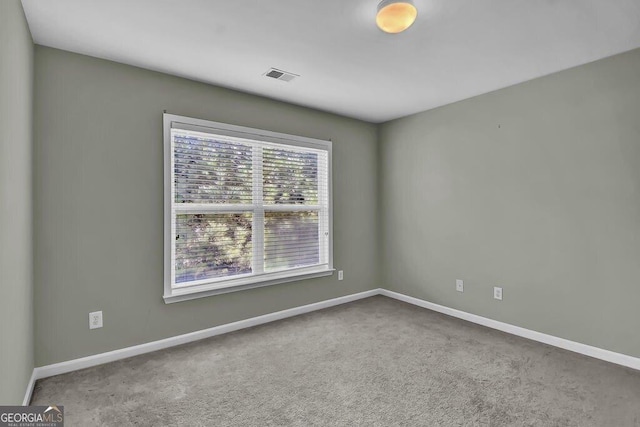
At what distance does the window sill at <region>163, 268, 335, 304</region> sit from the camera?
9.44 ft

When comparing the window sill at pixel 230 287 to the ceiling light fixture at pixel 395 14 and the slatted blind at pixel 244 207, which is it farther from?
the ceiling light fixture at pixel 395 14

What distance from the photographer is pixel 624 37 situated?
2.28 meters

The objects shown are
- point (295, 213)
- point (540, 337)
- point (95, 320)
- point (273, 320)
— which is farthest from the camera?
point (295, 213)

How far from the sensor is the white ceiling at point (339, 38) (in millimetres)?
1945

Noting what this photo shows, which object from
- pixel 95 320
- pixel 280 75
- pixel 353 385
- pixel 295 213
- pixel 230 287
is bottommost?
pixel 353 385

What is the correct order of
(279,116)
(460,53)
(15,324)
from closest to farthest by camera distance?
1. (15,324)
2. (460,53)
3. (279,116)

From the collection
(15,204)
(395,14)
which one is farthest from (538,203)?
(15,204)

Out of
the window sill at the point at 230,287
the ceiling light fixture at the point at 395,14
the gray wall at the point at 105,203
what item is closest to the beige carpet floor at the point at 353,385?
the gray wall at the point at 105,203

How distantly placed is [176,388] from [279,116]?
2706 millimetres

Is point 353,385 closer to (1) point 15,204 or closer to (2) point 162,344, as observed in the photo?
(2) point 162,344

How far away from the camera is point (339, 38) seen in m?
2.28

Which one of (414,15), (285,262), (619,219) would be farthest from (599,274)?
(285,262)

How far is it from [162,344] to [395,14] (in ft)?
10.0

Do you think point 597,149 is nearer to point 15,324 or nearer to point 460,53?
point 460,53
